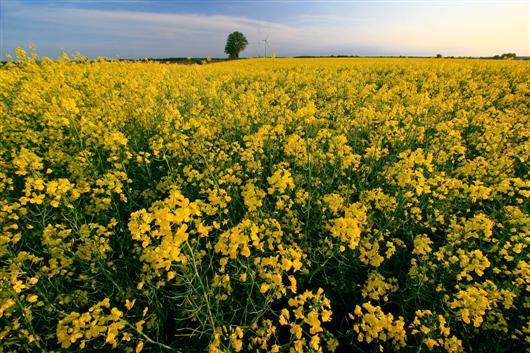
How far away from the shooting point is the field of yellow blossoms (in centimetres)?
184

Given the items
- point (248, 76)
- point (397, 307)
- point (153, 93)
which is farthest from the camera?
point (248, 76)

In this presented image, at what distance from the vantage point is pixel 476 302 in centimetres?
183

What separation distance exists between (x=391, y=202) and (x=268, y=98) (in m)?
4.63

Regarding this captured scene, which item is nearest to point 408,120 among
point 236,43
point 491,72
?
point 491,72

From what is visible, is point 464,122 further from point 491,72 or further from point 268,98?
point 491,72

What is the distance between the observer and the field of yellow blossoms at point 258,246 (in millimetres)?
1841

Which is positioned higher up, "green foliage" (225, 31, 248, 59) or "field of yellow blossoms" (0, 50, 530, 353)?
"green foliage" (225, 31, 248, 59)

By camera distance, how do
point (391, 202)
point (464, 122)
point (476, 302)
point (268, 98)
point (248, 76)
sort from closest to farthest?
1. point (476, 302)
2. point (391, 202)
3. point (464, 122)
4. point (268, 98)
5. point (248, 76)

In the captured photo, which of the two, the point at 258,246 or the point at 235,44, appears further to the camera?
the point at 235,44

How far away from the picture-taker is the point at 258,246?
1.98 meters

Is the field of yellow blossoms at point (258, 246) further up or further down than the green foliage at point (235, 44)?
further down

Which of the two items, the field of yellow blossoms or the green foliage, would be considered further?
the green foliage

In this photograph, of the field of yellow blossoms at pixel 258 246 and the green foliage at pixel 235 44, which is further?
the green foliage at pixel 235 44

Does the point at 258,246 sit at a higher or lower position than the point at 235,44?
lower
